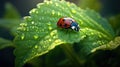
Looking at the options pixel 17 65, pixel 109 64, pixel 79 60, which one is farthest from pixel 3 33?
pixel 17 65

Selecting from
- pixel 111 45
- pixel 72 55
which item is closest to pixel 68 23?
pixel 111 45

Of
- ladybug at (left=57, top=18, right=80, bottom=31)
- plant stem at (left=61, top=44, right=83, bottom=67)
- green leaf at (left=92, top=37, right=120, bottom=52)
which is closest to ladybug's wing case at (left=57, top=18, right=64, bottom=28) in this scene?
→ ladybug at (left=57, top=18, right=80, bottom=31)

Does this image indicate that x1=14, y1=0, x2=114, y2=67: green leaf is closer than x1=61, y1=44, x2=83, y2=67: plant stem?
Yes

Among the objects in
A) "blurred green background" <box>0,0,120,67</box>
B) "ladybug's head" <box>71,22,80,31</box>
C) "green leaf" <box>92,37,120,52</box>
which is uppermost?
"ladybug's head" <box>71,22,80,31</box>

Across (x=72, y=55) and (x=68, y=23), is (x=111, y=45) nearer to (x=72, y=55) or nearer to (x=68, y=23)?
(x=68, y=23)

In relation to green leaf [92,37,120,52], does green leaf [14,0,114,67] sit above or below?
above

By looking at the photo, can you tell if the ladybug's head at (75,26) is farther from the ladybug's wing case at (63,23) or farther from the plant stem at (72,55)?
the plant stem at (72,55)

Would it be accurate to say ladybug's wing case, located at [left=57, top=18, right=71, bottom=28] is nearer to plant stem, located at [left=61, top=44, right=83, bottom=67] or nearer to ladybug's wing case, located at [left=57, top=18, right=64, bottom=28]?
ladybug's wing case, located at [left=57, top=18, right=64, bottom=28]

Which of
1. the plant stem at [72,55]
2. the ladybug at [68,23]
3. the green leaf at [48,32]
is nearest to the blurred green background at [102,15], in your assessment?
the plant stem at [72,55]
